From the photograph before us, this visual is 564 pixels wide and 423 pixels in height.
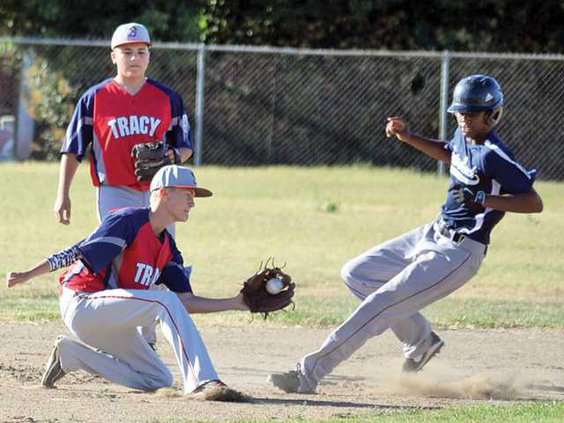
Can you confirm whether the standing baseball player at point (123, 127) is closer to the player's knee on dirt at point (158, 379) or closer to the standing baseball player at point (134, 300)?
the standing baseball player at point (134, 300)

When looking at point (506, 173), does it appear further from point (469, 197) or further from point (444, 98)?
point (444, 98)

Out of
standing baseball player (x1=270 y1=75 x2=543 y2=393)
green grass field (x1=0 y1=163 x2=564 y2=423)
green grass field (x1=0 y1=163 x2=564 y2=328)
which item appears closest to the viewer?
standing baseball player (x1=270 y1=75 x2=543 y2=393)

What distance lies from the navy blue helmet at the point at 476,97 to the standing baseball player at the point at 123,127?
5.99 feet

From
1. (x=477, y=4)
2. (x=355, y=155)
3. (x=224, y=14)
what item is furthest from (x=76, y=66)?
(x=477, y=4)

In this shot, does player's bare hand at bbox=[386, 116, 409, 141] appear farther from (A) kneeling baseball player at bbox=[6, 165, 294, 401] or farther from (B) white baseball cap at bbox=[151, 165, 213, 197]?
(B) white baseball cap at bbox=[151, 165, 213, 197]

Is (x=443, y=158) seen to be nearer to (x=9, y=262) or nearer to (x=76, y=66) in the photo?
(x=9, y=262)

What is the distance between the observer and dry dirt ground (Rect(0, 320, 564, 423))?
6547mm

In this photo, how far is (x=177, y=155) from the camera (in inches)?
322

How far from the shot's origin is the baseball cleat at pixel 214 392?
6.67 metres

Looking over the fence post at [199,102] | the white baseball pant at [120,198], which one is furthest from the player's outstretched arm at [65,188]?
the fence post at [199,102]

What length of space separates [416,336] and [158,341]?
206 cm

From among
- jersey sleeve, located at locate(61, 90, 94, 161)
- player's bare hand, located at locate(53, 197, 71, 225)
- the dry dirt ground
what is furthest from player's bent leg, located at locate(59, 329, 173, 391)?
jersey sleeve, located at locate(61, 90, 94, 161)

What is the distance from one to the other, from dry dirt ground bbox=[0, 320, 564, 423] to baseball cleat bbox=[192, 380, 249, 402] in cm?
5

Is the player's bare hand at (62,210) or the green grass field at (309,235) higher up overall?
the player's bare hand at (62,210)
